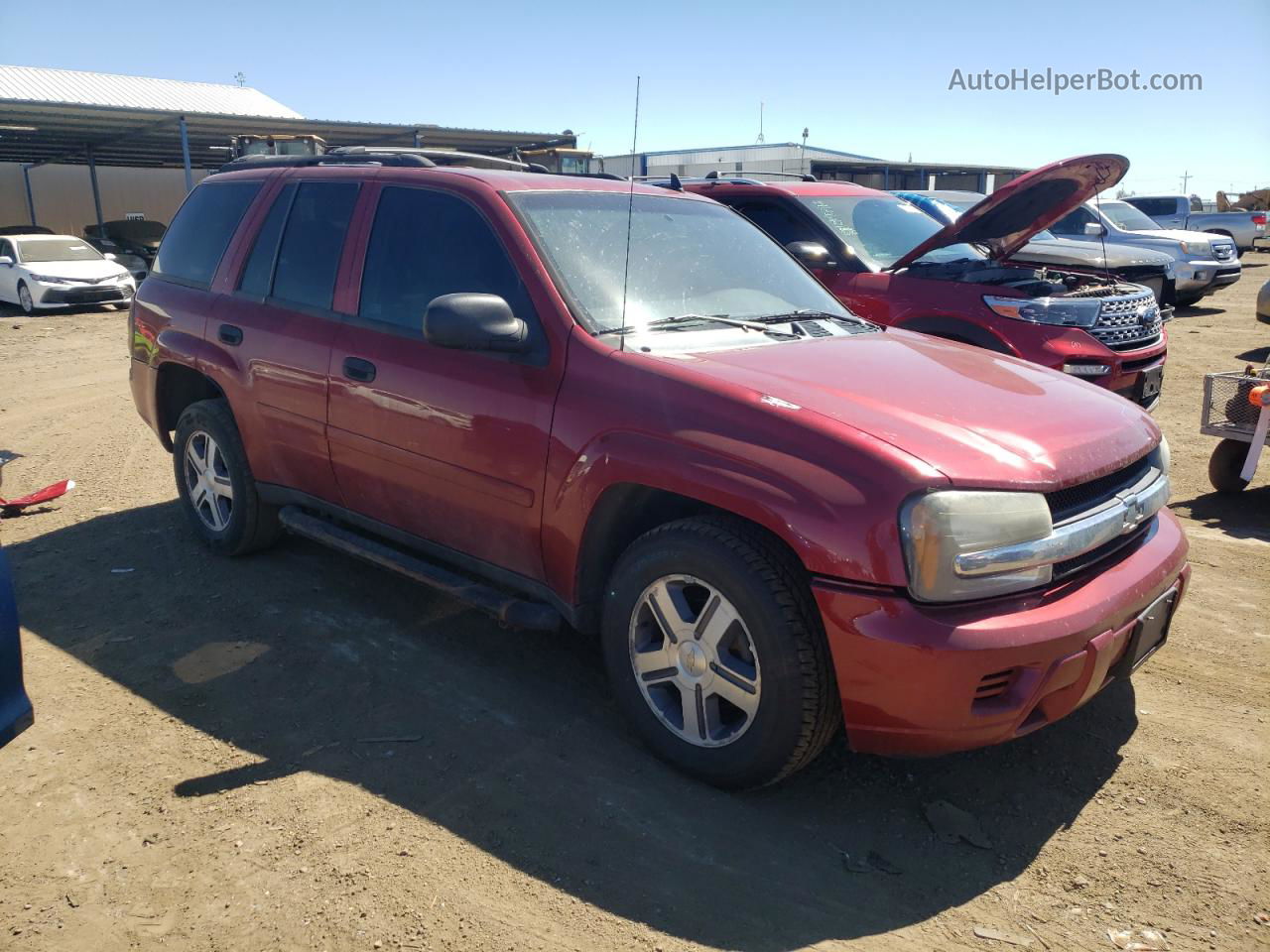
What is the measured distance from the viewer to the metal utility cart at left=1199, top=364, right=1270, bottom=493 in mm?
5621

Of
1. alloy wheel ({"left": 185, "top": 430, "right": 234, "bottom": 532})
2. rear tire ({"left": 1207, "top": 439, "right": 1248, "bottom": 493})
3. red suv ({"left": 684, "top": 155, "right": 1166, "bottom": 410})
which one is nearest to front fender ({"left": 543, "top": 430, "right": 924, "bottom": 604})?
alloy wheel ({"left": 185, "top": 430, "right": 234, "bottom": 532})

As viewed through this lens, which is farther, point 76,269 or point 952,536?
point 76,269

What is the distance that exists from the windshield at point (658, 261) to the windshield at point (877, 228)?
3.47 m

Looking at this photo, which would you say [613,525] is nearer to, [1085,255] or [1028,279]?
[1028,279]

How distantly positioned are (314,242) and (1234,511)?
5479 mm

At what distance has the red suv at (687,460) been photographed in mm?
2688

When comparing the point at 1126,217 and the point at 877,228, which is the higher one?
the point at 877,228

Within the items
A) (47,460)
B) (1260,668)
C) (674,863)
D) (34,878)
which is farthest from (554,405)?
(47,460)

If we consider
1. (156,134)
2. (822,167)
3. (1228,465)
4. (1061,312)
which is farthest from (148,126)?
(1228,465)

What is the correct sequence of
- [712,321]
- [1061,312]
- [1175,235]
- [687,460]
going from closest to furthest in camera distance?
[687,460]
[712,321]
[1061,312]
[1175,235]

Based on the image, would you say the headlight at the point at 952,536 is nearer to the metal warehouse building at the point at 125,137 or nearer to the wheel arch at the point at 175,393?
the wheel arch at the point at 175,393

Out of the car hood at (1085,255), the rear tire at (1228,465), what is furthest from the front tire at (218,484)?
the car hood at (1085,255)

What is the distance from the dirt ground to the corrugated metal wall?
38.0 m

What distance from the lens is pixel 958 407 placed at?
312 cm
